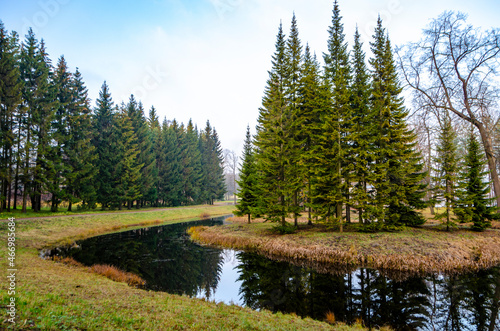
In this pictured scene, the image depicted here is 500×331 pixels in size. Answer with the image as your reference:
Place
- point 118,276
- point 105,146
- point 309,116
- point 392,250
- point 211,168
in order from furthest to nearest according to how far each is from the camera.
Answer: point 211,168 < point 105,146 < point 309,116 < point 392,250 < point 118,276

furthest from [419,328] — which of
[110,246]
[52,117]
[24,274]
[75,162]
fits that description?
[75,162]

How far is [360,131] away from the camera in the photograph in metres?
17.7

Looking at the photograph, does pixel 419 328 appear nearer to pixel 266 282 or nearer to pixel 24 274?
pixel 266 282

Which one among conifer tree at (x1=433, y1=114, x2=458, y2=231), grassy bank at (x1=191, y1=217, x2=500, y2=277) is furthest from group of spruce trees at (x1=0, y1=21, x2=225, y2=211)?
conifer tree at (x1=433, y1=114, x2=458, y2=231)

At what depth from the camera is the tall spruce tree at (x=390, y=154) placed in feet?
55.5

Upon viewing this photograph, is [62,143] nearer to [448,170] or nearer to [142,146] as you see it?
[142,146]

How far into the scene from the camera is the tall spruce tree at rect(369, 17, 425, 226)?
16922 mm

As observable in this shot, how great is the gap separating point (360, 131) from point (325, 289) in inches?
474

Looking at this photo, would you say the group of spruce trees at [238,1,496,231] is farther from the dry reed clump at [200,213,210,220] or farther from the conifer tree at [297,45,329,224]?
the dry reed clump at [200,213,210,220]

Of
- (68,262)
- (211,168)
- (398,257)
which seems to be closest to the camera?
(398,257)

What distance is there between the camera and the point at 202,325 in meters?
5.59

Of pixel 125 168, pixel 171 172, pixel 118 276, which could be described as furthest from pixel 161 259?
pixel 171 172

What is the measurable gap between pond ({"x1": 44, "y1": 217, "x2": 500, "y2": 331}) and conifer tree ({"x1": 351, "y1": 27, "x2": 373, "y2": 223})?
5.74 metres

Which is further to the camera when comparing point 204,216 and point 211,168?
point 211,168
